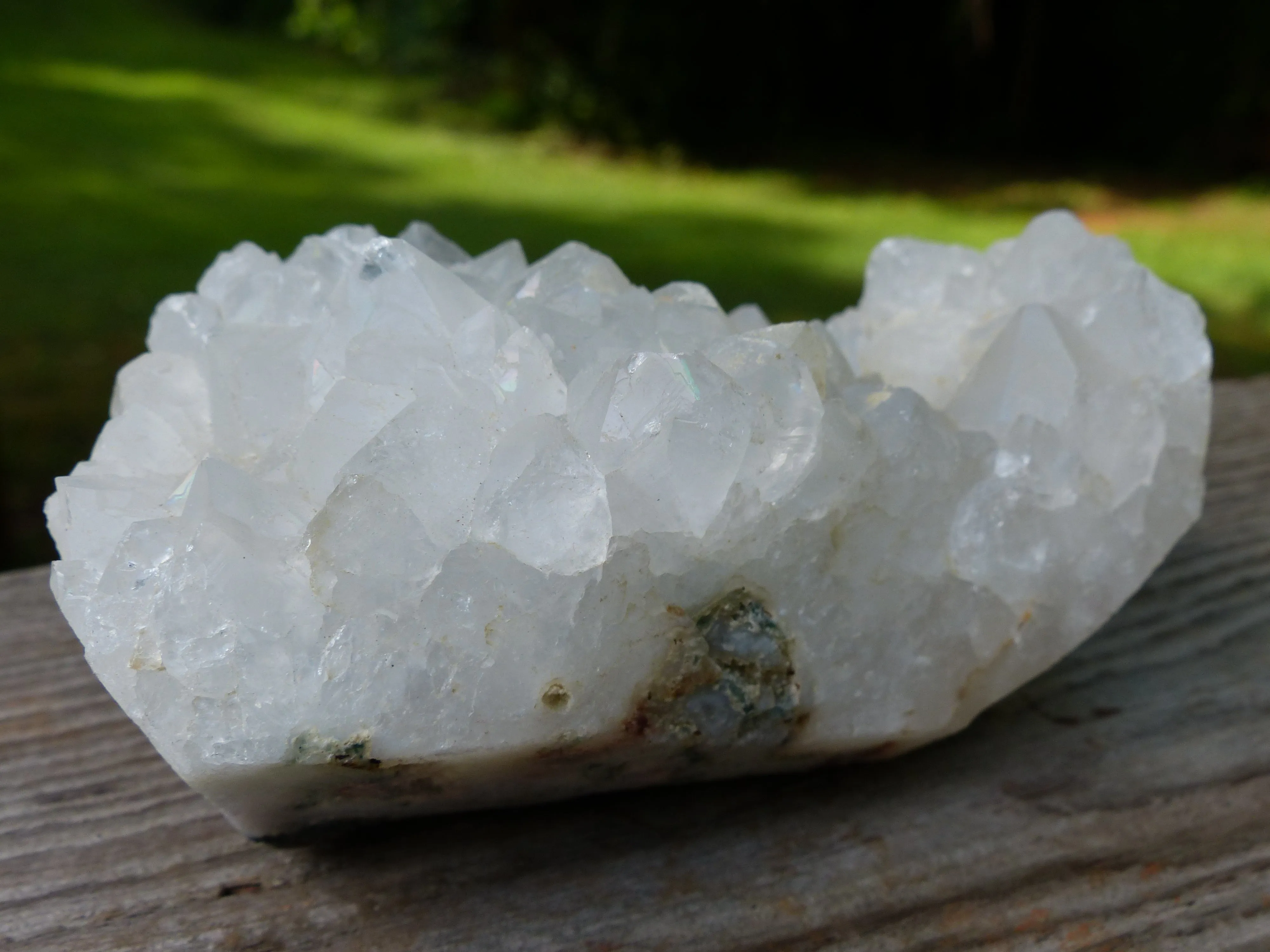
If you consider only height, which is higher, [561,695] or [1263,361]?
[561,695]

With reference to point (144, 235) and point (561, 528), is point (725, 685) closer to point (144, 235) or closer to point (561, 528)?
point (561, 528)

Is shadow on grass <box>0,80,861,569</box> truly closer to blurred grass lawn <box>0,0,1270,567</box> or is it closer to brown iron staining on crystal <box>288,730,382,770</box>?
blurred grass lawn <box>0,0,1270,567</box>

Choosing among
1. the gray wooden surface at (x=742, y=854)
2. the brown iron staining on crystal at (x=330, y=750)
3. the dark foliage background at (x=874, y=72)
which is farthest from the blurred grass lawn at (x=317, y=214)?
the brown iron staining on crystal at (x=330, y=750)

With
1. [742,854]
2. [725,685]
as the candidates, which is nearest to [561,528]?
[725,685]

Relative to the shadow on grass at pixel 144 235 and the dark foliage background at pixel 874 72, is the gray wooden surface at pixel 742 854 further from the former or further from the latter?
the dark foliage background at pixel 874 72

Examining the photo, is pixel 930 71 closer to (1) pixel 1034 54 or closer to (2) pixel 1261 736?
(1) pixel 1034 54

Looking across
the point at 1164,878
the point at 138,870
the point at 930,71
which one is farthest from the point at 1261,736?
the point at 930,71

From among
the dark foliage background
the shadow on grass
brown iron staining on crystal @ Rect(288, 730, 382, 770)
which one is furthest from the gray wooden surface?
the dark foliage background
